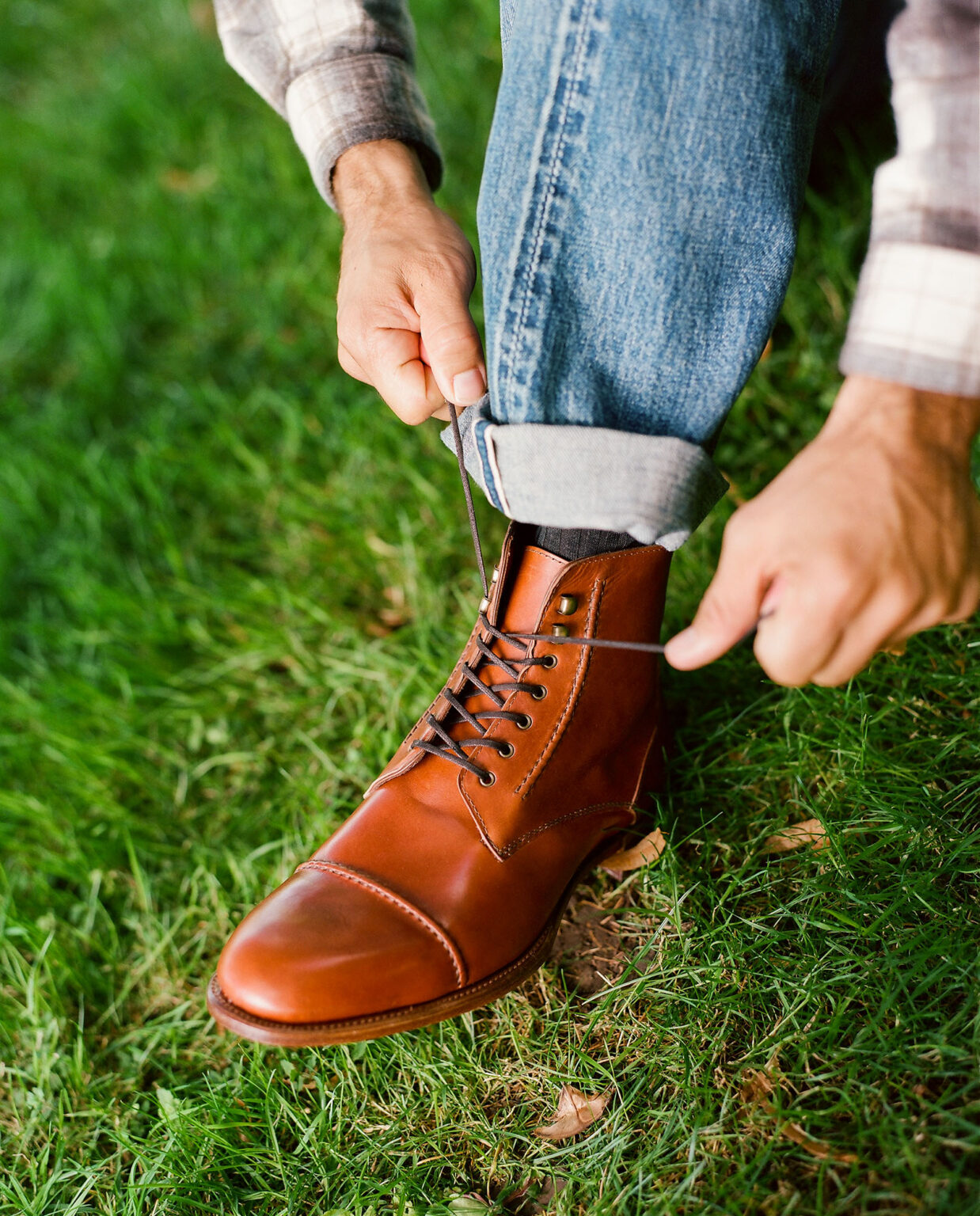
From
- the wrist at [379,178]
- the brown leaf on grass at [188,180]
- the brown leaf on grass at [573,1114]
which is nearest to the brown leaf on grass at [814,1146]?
the brown leaf on grass at [573,1114]

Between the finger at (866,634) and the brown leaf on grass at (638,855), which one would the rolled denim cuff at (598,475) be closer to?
the finger at (866,634)

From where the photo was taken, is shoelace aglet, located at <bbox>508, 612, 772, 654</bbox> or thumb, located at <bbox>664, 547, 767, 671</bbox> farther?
shoelace aglet, located at <bbox>508, 612, 772, 654</bbox>

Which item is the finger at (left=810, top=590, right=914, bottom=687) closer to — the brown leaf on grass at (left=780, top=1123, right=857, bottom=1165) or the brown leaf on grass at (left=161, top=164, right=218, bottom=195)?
the brown leaf on grass at (left=780, top=1123, right=857, bottom=1165)

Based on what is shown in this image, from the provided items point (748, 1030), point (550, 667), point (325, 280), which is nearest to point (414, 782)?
point (550, 667)

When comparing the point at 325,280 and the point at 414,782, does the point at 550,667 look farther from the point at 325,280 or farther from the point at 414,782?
the point at 325,280

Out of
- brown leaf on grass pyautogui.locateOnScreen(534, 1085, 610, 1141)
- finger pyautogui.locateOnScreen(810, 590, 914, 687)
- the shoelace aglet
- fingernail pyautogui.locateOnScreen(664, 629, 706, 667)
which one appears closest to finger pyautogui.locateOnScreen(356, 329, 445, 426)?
the shoelace aglet

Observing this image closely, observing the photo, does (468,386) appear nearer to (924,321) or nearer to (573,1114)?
(924,321)

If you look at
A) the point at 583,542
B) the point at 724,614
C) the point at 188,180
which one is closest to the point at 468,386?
the point at 583,542

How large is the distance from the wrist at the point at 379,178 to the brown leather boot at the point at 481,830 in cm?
62

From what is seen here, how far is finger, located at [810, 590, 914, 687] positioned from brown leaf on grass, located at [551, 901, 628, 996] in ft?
2.02

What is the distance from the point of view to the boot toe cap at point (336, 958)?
1.18 metres

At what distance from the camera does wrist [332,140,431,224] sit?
4.85ft

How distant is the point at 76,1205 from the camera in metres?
1.32

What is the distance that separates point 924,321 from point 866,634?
34cm
